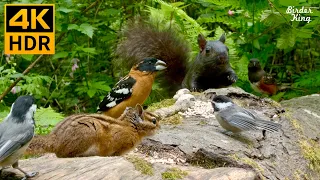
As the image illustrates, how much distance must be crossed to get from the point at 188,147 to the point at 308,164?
86cm

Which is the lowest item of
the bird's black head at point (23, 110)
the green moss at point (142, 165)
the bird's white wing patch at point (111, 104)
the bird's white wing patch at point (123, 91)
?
the green moss at point (142, 165)

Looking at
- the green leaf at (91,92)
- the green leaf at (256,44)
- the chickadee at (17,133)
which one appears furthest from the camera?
the green leaf at (256,44)

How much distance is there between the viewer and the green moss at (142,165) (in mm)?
2555

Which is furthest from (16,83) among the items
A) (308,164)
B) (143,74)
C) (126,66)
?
(308,164)

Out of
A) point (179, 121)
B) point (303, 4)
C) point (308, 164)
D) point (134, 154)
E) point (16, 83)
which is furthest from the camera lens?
point (303, 4)

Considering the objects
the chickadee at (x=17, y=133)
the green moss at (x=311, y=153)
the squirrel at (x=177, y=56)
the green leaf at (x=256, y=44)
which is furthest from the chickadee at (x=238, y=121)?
the green leaf at (x=256, y=44)

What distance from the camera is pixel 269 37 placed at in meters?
6.18

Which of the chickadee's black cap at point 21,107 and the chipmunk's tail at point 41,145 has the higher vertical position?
the chickadee's black cap at point 21,107

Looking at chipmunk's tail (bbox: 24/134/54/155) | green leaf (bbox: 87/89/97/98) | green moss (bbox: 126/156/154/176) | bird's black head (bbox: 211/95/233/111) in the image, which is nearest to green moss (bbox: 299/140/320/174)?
bird's black head (bbox: 211/95/233/111)

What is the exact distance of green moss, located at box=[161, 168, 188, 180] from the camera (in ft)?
8.31

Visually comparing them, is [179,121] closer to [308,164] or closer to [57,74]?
[308,164]

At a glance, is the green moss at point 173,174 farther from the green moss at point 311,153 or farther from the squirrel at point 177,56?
the squirrel at point 177,56

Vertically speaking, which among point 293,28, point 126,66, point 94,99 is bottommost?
point 94,99

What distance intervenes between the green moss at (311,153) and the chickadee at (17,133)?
178 centimetres
